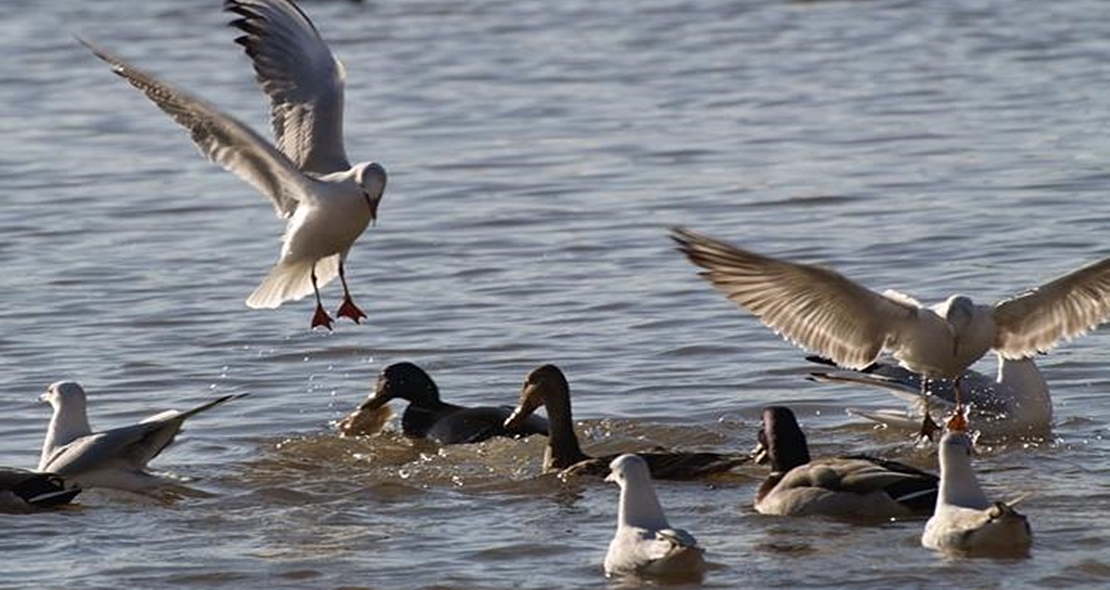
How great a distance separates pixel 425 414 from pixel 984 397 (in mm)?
2673

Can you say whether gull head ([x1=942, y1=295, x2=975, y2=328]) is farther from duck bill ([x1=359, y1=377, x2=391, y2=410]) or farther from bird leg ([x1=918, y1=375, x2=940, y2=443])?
duck bill ([x1=359, y1=377, x2=391, y2=410])

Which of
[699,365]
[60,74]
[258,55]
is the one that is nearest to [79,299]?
[258,55]

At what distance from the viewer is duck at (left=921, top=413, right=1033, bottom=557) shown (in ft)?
31.7

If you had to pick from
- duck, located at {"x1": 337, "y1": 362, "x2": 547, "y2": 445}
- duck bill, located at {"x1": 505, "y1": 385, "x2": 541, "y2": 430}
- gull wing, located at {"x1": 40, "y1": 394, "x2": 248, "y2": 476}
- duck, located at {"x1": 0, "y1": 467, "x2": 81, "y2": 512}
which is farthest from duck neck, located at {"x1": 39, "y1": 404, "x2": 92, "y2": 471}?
duck bill, located at {"x1": 505, "y1": 385, "x2": 541, "y2": 430}

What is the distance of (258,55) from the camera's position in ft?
46.3

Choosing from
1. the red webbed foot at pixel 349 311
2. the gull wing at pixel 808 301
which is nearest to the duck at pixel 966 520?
the gull wing at pixel 808 301

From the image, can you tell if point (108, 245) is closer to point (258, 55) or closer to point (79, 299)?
point (79, 299)

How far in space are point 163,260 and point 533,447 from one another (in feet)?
19.8

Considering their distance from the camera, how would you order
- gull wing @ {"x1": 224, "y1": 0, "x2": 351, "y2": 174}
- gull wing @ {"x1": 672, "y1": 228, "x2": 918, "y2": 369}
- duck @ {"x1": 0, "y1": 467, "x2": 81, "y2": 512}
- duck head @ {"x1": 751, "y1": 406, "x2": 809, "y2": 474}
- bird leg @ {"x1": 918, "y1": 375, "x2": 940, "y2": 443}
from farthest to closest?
gull wing @ {"x1": 224, "y1": 0, "x2": 351, "y2": 174}
bird leg @ {"x1": 918, "y1": 375, "x2": 940, "y2": 443}
gull wing @ {"x1": 672, "y1": 228, "x2": 918, "y2": 369}
duck head @ {"x1": 751, "y1": 406, "x2": 809, "y2": 474}
duck @ {"x1": 0, "y1": 467, "x2": 81, "y2": 512}

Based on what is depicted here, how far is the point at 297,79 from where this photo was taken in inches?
553

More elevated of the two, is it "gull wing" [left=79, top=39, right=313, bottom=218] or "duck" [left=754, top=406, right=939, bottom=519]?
"gull wing" [left=79, top=39, right=313, bottom=218]

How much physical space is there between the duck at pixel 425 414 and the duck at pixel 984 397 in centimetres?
159

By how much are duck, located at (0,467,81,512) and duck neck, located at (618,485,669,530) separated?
2640mm

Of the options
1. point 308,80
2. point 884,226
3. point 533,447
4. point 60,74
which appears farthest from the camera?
point 60,74
